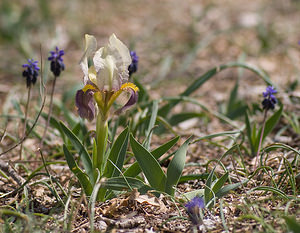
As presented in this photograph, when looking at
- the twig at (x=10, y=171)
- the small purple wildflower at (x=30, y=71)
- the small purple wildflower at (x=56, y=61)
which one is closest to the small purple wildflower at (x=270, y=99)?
the small purple wildflower at (x=56, y=61)

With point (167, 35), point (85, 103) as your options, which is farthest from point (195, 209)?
point (167, 35)

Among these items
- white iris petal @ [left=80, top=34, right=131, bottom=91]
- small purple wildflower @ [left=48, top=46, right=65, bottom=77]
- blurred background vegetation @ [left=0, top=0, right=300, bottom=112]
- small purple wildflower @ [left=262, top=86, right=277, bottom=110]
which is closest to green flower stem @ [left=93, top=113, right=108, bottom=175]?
white iris petal @ [left=80, top=34, right=131, bottom=91]

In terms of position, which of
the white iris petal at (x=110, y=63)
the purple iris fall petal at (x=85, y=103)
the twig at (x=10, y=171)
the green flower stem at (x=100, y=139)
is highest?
the white iris petal at (x=110, y=63)

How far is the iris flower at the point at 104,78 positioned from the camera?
1749mm

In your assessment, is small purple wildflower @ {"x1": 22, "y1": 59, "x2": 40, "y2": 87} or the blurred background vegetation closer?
small purple wildflower @ {"x1": 22, "y1": 59, "x2": 40, "y2": 87}

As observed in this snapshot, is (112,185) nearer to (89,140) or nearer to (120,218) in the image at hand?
(120,218)

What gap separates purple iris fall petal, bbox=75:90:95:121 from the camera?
1817mm

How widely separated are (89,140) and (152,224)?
2.92 ft

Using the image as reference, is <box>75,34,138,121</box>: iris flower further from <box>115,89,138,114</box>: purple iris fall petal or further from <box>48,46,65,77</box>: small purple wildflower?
<box>48,46,65,77</box>: small purple wildflower

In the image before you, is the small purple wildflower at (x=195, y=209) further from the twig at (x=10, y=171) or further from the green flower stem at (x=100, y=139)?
the twig at (x=10, y=171)

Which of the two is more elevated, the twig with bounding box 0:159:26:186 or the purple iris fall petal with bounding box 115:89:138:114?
the purple iris fall petal with bounding box 115:89:138:114

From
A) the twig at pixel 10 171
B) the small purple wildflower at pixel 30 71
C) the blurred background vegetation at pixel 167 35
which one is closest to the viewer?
the twig at pixel 10 171

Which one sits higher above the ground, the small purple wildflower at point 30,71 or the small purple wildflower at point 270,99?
the small purple wildflower at point 30,71

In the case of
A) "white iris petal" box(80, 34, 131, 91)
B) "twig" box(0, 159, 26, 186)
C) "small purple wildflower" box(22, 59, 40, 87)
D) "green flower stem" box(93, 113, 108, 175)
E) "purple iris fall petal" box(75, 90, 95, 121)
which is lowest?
"twig" box(0, 159, 26, 186)
